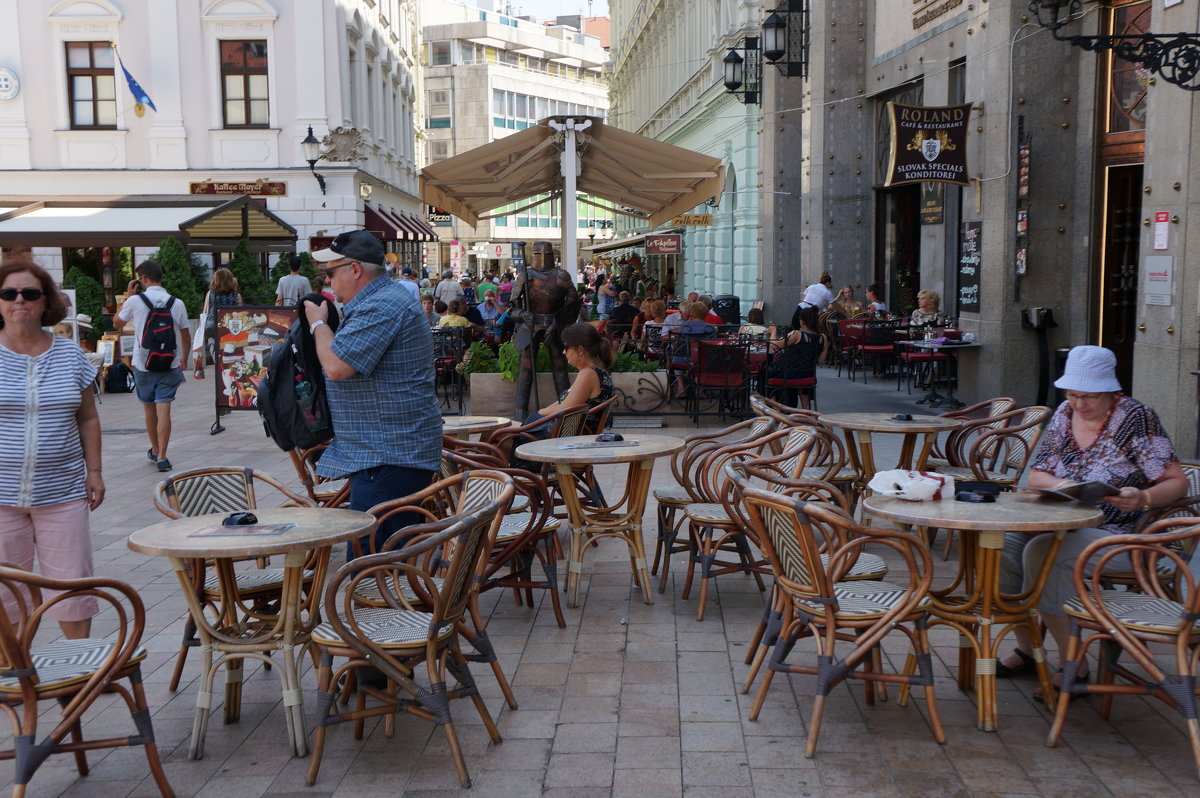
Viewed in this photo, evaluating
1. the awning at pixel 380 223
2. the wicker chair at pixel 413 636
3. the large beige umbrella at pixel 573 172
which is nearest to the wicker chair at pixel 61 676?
the wicker chair at pixel 413 636

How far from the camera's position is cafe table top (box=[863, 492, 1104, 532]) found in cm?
433

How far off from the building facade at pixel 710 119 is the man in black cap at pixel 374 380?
15394mm

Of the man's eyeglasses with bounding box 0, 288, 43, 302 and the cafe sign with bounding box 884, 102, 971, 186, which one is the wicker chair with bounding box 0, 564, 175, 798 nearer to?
the man's eyeglasses with bounding box 0, 288, 43, 302

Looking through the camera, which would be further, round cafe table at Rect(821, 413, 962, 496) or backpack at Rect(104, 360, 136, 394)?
backpack at Rect(104, 360, 136, 394)

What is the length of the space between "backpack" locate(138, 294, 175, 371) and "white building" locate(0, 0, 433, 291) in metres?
16.6

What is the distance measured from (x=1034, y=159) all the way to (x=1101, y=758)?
9366 millimetres

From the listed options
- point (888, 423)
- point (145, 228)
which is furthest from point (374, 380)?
point (145, 228)

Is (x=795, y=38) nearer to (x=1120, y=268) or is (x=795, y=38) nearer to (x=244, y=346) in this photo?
(x=1120, y=268)

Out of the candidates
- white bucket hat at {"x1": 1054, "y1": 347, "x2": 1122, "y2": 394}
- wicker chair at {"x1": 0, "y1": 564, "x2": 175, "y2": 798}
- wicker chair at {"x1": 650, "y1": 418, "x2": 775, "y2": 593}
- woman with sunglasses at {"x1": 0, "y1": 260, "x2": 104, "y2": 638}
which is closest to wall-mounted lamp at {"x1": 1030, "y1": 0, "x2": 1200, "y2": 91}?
wicker chair at {"x1": 650, "y1": 418, "x2": 775, "y2": 593}

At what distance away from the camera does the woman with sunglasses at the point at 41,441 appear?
4.64 m

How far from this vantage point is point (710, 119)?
29.9 metres

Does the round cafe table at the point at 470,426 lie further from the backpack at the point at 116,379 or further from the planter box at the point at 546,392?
the backpack at the point at 116,379

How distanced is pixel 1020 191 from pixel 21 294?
10458 millimetres

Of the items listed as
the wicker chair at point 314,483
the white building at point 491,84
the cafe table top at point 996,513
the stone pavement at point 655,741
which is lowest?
the stone pavement at point 655,741
